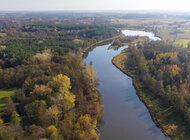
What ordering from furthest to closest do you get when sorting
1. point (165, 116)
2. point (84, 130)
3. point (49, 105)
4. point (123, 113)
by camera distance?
point (123, 113) < point (165, 116) < point (49, 105) < point (84, 130)

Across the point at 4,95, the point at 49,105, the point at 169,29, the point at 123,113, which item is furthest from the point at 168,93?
the point at 169,29

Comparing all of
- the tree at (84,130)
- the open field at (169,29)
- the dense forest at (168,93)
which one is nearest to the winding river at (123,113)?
the dense forest at (168,93)

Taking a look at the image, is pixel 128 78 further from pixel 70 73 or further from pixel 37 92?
pixel 37 92

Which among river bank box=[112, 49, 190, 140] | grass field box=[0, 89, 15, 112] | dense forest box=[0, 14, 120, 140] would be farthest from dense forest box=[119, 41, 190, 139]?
grass field box=[0, 89, 15, 112]

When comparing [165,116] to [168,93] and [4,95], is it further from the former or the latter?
[4,95]

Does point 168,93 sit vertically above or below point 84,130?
above

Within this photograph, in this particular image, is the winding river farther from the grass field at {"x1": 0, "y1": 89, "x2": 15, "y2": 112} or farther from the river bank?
the grass field at {"x1": 0, "y1": 89, "x2": 15, "y2": 112}

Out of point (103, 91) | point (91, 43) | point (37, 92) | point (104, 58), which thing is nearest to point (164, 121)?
point (103, 91)

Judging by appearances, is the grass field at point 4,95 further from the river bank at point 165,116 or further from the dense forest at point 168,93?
the dense forest at point 168,93

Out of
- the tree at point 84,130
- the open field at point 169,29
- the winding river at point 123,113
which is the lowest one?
the winding river at point 123,113
